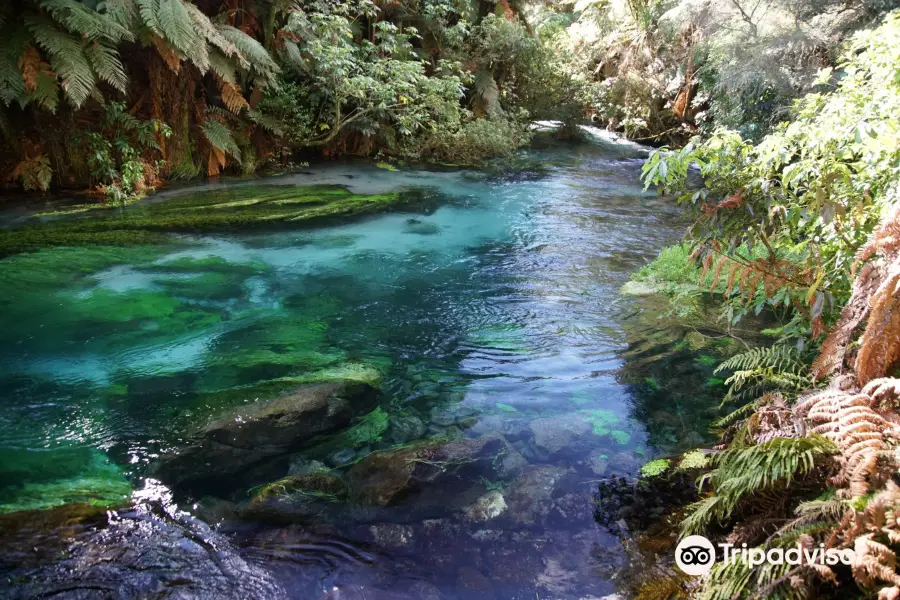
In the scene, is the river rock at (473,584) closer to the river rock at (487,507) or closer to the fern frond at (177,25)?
the river rock at (487,507)

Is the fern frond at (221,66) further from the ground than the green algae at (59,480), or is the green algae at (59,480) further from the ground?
the fern frond at (221,66)

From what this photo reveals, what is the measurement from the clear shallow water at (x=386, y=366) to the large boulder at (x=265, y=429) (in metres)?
0.14

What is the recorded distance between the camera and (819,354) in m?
3.02

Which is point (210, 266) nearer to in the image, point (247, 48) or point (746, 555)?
point (247, 48)

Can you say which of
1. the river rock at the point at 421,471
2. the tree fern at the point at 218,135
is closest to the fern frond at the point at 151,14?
the tree fern at the point at 218,135

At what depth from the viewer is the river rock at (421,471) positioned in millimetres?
3049

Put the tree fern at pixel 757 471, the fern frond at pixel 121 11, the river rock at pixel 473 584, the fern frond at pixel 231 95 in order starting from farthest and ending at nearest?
1. the fern frond at pixel 231 95
2. the fern frond at pixel 121 11
3. the river rock at pixel 473 584
4. the tree fern at pixel 757 471

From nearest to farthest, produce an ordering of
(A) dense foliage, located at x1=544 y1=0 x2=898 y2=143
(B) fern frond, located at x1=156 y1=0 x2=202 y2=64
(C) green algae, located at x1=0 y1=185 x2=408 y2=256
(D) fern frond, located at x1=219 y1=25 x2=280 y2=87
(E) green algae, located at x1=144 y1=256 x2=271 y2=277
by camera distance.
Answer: (E) green algae, located at x1=144 y1=256 x2=271 y2=277 < (C) green algae, located at x1=0 y1=185 x2=408 y2=256 < (B) fern frond, located at x1=156 y1=0 x2=202 y2=64 < (D) fern frond, located at x1=219 y1=25 x2=280 y2=87 < (A) dense foliage, located at x1=544 y1=0 x2=898 y2=143

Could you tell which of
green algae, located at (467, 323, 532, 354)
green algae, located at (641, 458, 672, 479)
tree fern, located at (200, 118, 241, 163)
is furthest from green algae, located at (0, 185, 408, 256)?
green algae, located at (641, 458, 672, 479)

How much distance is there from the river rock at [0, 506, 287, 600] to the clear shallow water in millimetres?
114

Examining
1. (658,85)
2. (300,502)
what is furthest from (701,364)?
(658,85)

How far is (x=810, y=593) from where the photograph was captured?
6.23ft

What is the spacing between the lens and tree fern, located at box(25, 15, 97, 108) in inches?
269

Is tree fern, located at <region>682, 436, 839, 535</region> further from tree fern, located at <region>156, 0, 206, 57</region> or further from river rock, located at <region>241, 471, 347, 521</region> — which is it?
tree fern, located at <region>156, 0, 206, 57</region>
